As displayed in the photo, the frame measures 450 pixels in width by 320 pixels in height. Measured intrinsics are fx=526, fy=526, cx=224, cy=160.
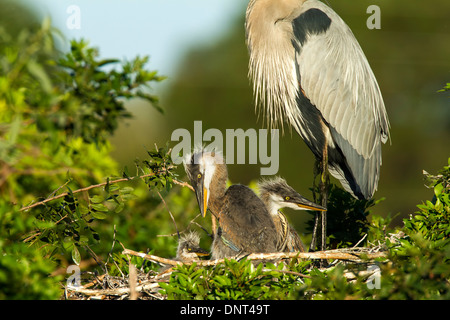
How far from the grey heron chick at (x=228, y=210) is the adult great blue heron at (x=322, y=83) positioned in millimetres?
755

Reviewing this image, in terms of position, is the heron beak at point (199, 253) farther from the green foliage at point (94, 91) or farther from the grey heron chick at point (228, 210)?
the green foliage at point (94, 91)

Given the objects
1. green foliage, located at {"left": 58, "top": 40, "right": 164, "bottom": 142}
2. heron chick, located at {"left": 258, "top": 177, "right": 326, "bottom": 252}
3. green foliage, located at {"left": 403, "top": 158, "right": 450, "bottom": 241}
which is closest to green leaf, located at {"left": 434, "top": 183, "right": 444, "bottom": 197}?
green foliage, located at {"left": 403, "top": 158, "right": 450, "bottom": 241}

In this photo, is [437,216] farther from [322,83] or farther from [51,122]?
[51,122]

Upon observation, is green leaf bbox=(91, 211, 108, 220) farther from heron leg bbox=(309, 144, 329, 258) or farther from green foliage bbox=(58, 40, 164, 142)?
heron leg bbox=(309, 144, 329, 258)

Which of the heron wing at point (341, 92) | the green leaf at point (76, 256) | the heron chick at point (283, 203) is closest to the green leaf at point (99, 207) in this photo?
the green leaf at point (76, 256)

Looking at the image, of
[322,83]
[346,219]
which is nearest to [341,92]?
[322,83]

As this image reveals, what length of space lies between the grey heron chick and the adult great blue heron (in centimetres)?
75

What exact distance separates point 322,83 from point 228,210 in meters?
1.19

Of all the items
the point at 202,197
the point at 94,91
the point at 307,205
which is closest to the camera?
the point at 94,91

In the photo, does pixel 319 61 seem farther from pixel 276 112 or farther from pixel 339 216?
pixel 339 216

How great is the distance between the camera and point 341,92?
3.59 metres

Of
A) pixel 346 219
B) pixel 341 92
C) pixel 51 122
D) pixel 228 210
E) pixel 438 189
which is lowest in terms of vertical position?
pixel 346 219

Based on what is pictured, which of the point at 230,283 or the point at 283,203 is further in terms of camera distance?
the point at 283,203

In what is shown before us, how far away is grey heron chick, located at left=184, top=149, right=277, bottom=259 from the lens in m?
2.70
